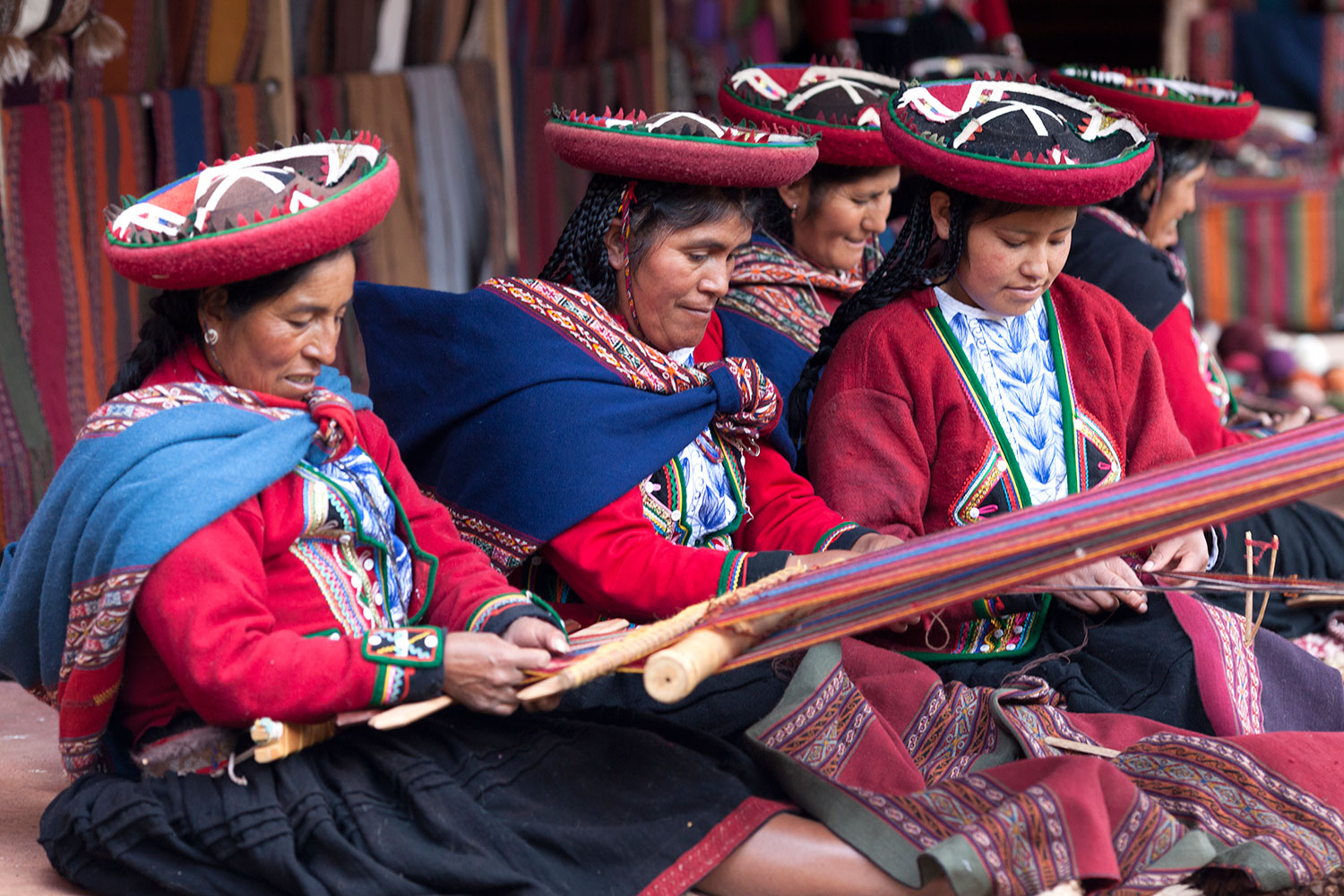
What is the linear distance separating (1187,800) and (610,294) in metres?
1.43

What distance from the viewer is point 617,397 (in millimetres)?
2920

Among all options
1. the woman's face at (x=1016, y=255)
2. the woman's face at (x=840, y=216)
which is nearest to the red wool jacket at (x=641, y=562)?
the woman's face at (x=1016, y=255)

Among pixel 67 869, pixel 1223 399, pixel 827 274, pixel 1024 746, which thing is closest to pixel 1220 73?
pixel 1223 399

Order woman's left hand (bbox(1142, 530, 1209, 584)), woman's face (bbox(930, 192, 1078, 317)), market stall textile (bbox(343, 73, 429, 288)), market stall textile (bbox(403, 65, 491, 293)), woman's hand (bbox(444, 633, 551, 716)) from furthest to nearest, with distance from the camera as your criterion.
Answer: market stall textile (bbox(403, 65, 491, 293)) < market stall textile (bbox(343, 73, 429, 288)) < woman's left hand (bbox(1142, 530, 1209, 584)) < woman's face (bbox(930, 192, 1078, 317)) < woman's hand (bbox(444, 633, 551, 716))

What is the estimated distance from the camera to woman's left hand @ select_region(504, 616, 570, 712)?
2.50 meters

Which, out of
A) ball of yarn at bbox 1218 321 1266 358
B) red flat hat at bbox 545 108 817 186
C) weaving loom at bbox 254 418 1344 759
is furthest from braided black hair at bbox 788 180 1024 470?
ball of yarn at bbox 1218 321 1266 358

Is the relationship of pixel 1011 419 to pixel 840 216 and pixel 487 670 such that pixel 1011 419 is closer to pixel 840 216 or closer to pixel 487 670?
pixel 840 216

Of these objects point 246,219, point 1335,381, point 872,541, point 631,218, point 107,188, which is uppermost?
point 246,219

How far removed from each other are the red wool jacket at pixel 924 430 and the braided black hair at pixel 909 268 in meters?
0.04

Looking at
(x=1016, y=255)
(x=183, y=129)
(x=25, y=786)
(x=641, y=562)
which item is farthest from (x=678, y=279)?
(x=183, y=129)

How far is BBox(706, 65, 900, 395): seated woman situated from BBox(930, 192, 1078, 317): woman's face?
65 centimetres

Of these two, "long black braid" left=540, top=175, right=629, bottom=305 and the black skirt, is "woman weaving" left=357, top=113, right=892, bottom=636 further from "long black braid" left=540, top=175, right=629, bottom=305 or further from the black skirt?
the black skirt

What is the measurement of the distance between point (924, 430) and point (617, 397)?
66 centimetres

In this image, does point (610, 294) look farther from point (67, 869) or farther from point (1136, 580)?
point (67, 869)
